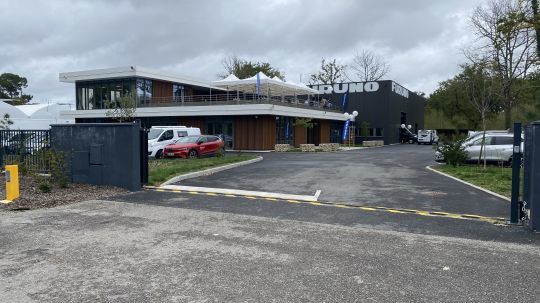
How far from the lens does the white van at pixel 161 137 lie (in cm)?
2412

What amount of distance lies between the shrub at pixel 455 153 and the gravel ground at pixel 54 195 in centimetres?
1453

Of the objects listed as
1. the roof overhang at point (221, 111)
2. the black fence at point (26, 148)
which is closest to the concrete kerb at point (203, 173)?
the black fence at point (26, 148)

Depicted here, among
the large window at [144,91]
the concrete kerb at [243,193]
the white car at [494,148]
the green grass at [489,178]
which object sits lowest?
the concrete kerb at [243,193]

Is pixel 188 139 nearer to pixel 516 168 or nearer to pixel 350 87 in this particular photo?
pixel 516 168

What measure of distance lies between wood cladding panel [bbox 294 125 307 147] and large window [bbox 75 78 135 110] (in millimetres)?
15136

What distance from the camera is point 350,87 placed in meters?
54.5

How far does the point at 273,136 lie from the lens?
115 feet

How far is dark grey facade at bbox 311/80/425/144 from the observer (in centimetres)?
5238

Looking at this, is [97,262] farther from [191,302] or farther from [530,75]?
[530,75]

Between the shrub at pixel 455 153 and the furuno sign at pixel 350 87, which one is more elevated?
the furuno sign at pixel 350 87

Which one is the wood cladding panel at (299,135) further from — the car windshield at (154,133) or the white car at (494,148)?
the white car at (494,148)

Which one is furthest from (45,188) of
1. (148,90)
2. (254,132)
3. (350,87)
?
(350,87)

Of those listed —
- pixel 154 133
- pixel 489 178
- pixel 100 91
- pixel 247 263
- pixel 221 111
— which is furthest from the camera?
pixel 100 91

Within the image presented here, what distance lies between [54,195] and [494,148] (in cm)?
1893
